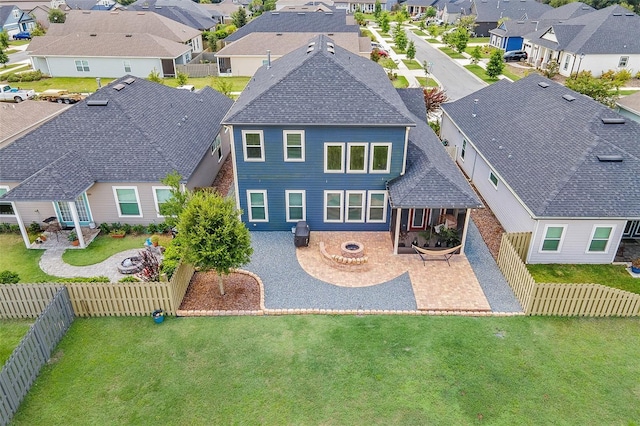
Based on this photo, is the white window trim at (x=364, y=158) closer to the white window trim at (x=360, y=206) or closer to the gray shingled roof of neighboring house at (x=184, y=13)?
the white window trim at (x=360, y=206)

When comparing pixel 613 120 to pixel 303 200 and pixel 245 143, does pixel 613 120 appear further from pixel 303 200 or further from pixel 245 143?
pixel 245 143

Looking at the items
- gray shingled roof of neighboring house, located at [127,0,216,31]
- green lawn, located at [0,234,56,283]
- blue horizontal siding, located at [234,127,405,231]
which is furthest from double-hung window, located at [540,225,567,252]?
gray shingled roof of neighboring house, located at [127,0,216,31]

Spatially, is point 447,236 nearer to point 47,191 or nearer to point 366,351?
point 366,351

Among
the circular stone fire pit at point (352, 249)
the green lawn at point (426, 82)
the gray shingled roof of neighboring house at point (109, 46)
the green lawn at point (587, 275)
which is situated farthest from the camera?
the gray shingled roof of neighboring house at point (109, 46)

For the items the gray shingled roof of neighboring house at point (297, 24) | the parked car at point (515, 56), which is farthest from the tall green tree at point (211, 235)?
the parked car at point (515, 56)

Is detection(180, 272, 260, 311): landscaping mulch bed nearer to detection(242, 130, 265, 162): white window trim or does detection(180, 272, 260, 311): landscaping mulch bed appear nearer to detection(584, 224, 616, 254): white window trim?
detection(242, 130, 265, 162): white window trim

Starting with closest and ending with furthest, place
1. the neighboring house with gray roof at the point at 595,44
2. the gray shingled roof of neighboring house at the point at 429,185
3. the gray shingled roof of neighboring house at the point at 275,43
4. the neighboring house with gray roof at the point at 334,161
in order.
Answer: the gray shingled roof of neighboring house at the point at 429,185
the neighboring house with gray roof at the point at 334,161
the neighboring house with gray roof at the point at 595,44
the gray shingled roof of neighboring house at the point at 275,43
